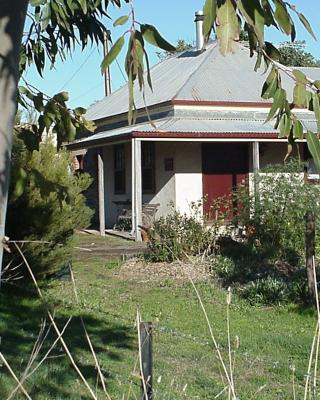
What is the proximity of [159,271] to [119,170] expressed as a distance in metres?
10.5

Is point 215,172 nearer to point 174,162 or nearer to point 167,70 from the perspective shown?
point 174,162

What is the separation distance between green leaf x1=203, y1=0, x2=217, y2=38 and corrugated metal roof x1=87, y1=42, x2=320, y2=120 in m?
17.4

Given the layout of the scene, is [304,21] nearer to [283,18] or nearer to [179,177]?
[283,18]

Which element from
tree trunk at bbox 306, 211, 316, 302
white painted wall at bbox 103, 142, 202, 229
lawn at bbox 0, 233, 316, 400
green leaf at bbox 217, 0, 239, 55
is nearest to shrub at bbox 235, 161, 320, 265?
lawn at bbox 0, 233, 316, 400

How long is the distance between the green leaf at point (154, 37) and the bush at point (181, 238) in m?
11.6

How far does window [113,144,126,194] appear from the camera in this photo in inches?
917

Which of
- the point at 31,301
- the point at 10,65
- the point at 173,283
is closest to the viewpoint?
the point at 10,65

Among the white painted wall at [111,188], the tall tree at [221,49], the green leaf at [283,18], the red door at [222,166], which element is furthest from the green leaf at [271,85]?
the white painted wall at [111,188]

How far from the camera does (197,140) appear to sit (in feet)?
62.7

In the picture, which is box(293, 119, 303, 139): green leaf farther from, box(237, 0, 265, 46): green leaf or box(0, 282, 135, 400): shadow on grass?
box(0, 282, 135, 400): shadow on grass

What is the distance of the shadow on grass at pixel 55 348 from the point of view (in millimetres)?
6246

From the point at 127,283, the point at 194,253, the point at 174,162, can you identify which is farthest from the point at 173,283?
the point at 174,162

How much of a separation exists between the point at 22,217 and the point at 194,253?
12.5ft

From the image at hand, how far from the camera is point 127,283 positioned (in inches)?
503
